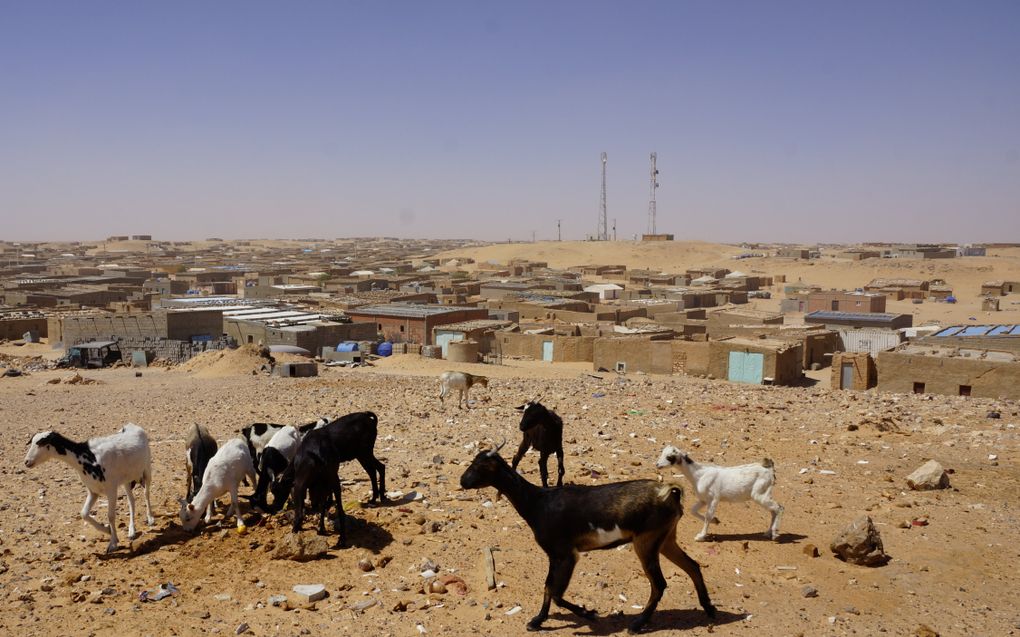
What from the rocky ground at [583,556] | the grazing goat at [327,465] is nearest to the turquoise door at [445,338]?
the rocky ground at [583,556]

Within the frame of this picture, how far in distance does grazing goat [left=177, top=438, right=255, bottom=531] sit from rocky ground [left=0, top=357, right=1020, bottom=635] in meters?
0.26

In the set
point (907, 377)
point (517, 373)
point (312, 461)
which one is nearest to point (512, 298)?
point (517, 373)

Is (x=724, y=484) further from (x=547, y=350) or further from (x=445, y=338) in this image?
(x=445, y=338)

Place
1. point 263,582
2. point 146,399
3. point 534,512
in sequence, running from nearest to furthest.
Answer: point 534,512 < point 263,582 < point 146,399

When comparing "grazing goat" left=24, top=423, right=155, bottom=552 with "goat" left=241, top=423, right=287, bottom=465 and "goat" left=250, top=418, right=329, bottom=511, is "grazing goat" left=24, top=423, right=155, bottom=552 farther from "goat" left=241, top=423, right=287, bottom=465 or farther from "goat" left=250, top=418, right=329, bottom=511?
"goat" left=241, top=423, right=287, bottom=465

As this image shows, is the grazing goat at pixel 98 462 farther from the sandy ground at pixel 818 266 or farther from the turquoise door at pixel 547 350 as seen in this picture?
the sandy ground at pixel 818 266

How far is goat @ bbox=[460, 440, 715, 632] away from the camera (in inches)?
257

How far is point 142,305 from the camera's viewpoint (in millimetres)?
56375

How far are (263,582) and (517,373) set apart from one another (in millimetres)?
23660

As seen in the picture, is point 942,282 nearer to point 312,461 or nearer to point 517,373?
point 517,373

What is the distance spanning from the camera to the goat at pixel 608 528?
6.53 metres

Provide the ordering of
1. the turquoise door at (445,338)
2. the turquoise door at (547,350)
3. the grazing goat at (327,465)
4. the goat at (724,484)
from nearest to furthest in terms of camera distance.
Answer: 1. the goat at (724,484)
2. the grazing goat at (327,465)
3. the turquoise door at (547,350)
4. the turquoise door at (445,338)

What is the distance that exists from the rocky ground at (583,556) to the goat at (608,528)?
10.6 inches

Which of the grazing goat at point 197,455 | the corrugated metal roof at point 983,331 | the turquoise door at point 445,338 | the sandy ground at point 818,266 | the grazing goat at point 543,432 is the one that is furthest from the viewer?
the sandy ground at point 818,266
